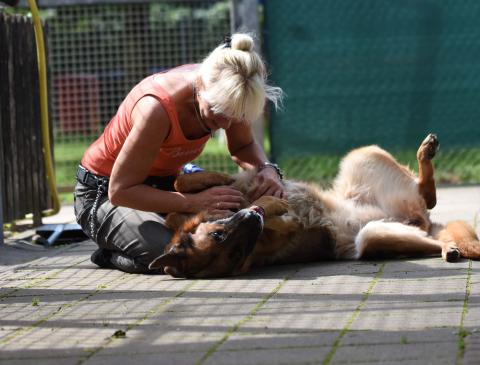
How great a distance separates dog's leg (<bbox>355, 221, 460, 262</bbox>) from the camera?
5.39 m

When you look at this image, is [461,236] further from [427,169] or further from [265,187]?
[265,187]

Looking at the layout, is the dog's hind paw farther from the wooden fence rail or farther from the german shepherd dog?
the wooden fence rail

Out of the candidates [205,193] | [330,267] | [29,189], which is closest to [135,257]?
[205,193]

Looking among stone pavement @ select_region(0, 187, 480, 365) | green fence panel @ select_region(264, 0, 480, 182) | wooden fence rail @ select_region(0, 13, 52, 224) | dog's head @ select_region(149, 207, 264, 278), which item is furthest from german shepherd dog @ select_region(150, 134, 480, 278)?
green fence panel @ select_region(264, 0, 480, 182)

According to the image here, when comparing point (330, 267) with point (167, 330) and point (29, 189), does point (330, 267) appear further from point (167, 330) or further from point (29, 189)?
point (29, 189)

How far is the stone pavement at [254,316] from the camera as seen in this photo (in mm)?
3248

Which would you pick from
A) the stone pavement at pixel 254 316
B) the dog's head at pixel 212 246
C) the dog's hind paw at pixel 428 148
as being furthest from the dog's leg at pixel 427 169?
the dog's head at pixel 212 246

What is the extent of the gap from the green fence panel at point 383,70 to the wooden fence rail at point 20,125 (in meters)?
3.10

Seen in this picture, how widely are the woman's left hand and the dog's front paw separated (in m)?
0.15

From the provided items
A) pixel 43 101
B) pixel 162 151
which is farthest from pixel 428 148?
pixel 43 101

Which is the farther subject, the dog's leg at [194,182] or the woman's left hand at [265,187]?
the woman's left hand at [265,187]

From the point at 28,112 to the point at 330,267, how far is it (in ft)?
12.1

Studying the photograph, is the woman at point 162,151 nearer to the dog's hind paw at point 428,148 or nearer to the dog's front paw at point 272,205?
the dog's front paw at point 272,205

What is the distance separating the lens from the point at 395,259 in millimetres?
5434
